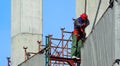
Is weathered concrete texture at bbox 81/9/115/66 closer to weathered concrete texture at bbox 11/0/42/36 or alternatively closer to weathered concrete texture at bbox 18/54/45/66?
weathered concrete texture at bbox 18/54/45/66

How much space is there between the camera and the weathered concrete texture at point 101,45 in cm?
1738

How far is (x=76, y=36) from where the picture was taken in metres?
21.1

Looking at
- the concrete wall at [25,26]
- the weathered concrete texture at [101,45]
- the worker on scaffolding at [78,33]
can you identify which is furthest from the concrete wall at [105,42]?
the concrete wall at [25,26]

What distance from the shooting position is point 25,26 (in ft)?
102

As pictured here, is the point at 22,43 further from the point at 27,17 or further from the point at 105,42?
the point at 105,42

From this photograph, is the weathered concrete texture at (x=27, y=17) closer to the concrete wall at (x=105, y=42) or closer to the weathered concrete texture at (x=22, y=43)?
the weathered concrete texture at (x=22, y=43)

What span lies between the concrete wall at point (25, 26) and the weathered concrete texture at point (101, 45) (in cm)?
1081

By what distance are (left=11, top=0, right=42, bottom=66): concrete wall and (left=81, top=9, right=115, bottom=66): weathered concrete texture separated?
10813 mm

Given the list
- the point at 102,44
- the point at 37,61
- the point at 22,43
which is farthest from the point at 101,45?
the point at 22,43

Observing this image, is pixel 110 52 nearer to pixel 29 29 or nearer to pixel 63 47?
pixel 63 47

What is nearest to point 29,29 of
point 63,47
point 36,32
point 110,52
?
point 36,32

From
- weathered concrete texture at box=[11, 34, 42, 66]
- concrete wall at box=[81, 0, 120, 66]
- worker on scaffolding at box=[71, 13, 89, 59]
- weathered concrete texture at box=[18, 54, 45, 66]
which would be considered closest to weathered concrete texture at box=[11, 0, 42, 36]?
weathered concrete texture at box=[11, 34, 42, 66]

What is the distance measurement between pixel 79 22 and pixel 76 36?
0.43 meters

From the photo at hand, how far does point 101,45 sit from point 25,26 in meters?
13.0
